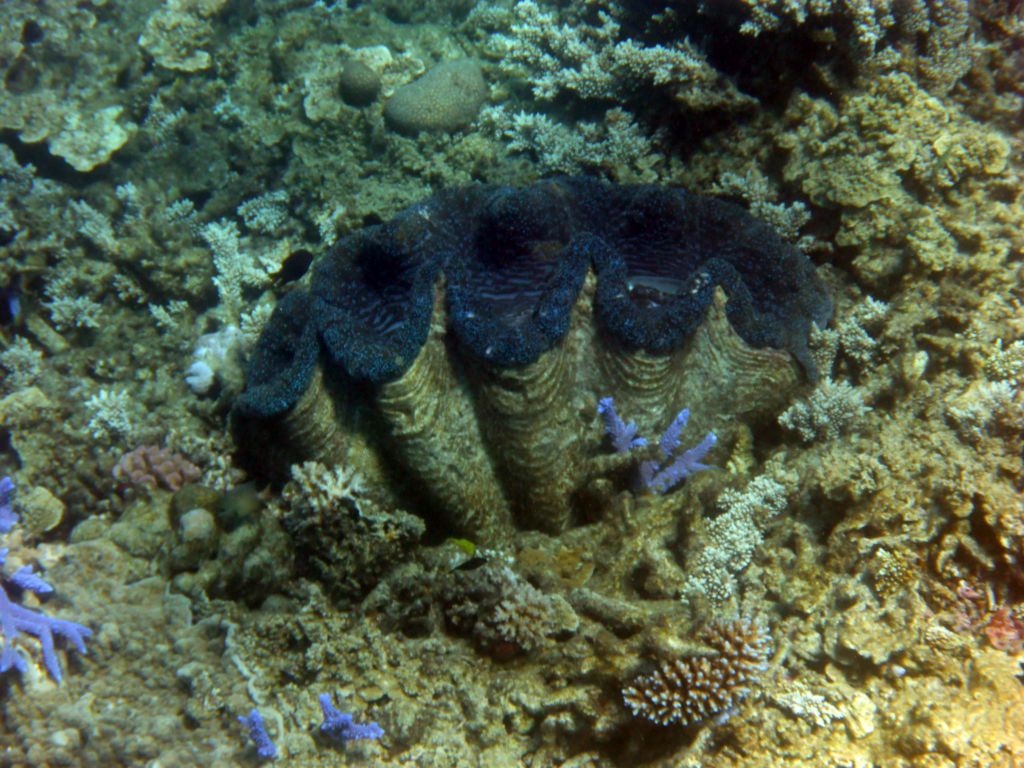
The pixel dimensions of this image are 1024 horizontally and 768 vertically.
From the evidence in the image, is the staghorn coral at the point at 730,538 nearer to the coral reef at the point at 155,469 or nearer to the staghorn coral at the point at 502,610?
the staghorn coral at the point at 502,610

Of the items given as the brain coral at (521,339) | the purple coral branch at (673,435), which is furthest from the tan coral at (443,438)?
the purple coral branch at (673,435)

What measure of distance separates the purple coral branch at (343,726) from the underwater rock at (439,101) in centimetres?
401

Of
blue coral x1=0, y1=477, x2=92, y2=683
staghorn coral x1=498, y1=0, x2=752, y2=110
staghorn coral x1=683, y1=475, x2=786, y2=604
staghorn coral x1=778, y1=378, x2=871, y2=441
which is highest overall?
staghorn coral x1=498, y1=0, x2=752, y2=110

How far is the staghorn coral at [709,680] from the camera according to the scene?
227 centimetres

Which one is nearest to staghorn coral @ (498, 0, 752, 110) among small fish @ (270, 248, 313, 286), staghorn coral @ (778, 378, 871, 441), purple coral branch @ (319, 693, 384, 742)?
staghorn coral @ (778, 378, 871, 441)

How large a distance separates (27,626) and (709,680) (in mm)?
2994

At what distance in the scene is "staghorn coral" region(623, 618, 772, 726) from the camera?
2270mm

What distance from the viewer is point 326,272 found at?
3385 mm

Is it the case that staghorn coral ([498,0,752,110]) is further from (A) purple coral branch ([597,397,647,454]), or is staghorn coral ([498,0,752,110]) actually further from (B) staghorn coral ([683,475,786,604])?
(B) staghorn coral ([683,475,786,604])

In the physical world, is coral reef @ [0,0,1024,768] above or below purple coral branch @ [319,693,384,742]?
above

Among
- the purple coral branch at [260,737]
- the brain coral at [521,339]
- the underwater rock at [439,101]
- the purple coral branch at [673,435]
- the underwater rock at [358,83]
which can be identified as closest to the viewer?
the purple coral branch at [260,737]

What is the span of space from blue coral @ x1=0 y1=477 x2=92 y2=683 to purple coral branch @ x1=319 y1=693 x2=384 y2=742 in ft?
4.25

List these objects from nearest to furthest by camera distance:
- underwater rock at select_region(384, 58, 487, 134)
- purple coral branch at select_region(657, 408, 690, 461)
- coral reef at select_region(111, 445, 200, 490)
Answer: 1. purple coral branch at select_region(657, 408, 690, 461)
2. coral reef at select_region(111, 445, 200, 490)
3. underwater rock at select_region(384, 58, 487, 134)

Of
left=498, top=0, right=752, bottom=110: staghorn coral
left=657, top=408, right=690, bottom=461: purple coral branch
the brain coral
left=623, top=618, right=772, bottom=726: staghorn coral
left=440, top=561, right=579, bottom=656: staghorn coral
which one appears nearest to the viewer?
left=623, top=618, right=772, bottom=726: staghorn coral
